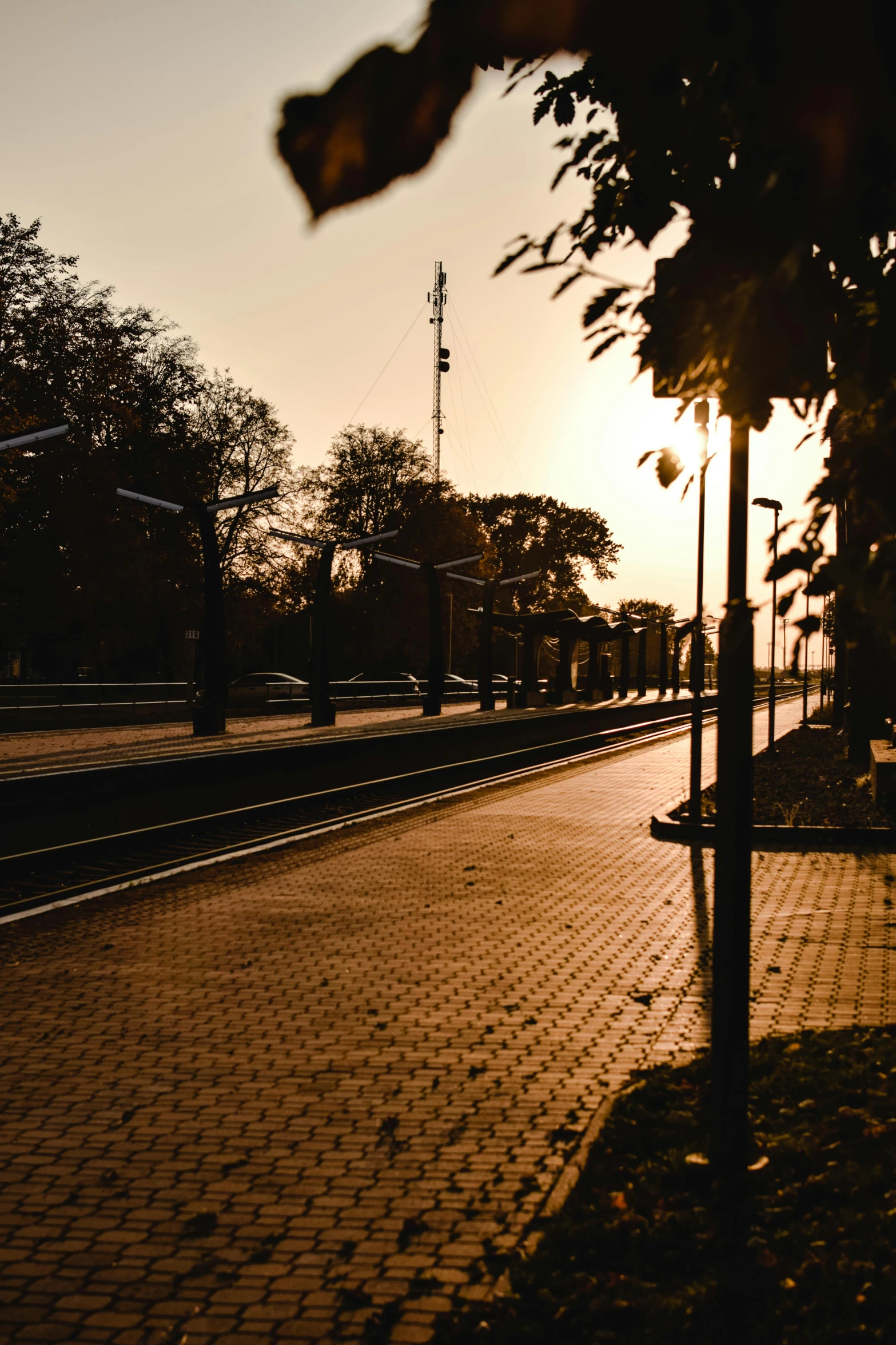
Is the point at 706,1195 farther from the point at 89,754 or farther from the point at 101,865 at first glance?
the point at 89,754

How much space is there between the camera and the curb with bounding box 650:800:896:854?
13.3 metres

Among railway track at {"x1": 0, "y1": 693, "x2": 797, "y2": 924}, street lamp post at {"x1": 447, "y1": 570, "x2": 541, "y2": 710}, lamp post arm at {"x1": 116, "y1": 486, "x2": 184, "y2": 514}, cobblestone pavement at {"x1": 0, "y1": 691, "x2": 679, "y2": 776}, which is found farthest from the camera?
street lamp post at {"x1": 447, "y1": 570, "x2": 541, "y2": 710}

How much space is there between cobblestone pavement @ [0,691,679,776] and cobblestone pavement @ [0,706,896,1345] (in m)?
11.1

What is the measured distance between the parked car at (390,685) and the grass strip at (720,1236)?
179 ft

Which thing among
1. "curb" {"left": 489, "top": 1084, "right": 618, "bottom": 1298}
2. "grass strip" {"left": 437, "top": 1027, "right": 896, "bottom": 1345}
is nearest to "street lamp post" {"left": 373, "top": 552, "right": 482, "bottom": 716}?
"curb" {"left": 489, "top": 1084, "right": 618, "bottom": 1298}

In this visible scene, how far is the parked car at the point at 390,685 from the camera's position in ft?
211

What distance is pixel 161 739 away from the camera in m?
31.0

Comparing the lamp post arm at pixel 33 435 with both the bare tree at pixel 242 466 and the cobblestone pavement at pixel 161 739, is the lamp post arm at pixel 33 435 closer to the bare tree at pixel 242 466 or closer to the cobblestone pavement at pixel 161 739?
the cobblestone pavement at pixel 161 739

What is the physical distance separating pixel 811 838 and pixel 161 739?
2021 cm

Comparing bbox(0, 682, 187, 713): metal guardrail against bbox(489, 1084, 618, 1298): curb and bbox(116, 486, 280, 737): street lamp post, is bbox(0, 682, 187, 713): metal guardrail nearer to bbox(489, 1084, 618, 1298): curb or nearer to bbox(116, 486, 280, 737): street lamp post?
bbox(116, 486, 280, 737): street lamp post

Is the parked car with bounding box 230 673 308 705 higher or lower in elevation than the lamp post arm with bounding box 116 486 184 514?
lower

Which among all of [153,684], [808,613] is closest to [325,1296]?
[808,613]

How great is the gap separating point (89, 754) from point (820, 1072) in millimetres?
21259

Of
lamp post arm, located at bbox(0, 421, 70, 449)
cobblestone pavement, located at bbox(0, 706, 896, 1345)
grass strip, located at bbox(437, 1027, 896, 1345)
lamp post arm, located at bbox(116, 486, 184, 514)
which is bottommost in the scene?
cobblestone pavement, located at bbox(0, 706, 896, 1345)
